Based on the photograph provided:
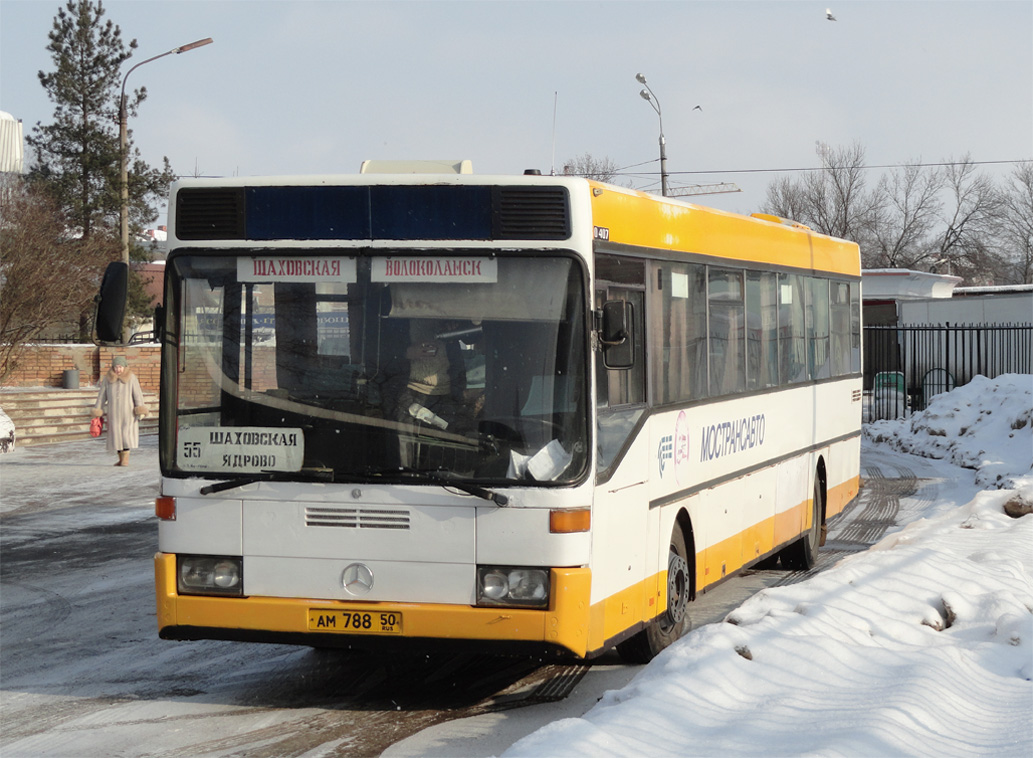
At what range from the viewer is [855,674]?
6.49m

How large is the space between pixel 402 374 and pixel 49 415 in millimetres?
22579

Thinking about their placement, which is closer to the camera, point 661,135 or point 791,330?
point 791,330

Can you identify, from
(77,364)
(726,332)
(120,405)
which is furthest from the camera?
(77,364)

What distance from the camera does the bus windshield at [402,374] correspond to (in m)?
6.40

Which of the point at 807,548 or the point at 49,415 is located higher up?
the point at 49,415

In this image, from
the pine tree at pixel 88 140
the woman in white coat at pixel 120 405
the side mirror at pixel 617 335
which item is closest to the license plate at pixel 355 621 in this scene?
the side mirror at pixel 617 335

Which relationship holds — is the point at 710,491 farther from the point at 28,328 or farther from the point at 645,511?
the point at 28,328

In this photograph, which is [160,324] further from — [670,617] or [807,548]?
[807,548]

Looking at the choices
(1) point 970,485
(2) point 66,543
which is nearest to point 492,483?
(2) point 66,543

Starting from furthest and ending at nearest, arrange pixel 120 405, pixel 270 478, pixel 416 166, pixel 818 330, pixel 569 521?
pixel 120 405 < pixel 818 330 < pixel 416 166 < pixel 270 478 < pixel 569 521

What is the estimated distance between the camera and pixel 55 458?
882 inches

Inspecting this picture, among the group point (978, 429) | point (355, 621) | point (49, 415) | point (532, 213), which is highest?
point (532, 213)

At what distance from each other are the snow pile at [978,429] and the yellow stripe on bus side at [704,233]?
299 inches

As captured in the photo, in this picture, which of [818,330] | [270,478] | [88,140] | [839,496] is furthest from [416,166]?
[88,140]
